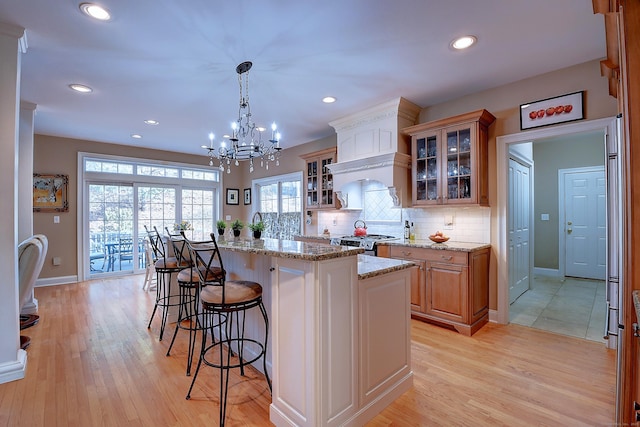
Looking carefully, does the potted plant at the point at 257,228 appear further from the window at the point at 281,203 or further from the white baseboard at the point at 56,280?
the white baseboard at the point at 56,280

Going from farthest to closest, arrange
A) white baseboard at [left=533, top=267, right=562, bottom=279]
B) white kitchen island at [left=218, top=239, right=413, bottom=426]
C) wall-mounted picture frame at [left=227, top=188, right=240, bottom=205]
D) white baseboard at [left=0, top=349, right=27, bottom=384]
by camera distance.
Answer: wall-mounted picture frame at [left=227, top=188, right=240, bottom=205], white baseboard at [left=533, top=267, right=562, bottom=279], white baseboard at [left=0, top=349, right=27, bottom=384], white kitchen island at [left=218, top=239, right=413, bottom=426]

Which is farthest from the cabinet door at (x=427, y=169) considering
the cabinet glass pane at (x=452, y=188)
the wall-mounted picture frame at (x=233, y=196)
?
the wall-mounted picture frame at (x=233, y=196)

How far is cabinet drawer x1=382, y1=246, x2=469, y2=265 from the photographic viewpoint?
314cm

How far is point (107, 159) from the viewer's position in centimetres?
592

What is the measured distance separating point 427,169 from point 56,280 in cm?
657

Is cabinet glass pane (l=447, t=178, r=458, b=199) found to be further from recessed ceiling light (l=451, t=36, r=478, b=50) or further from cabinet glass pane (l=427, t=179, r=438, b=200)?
recessed ceiling light (l=451, t=36, r=478, b=50)

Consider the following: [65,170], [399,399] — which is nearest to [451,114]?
[399,399]

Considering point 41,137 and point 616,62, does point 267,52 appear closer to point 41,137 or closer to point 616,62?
point 616,62

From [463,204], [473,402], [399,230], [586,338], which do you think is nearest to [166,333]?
[473,402]

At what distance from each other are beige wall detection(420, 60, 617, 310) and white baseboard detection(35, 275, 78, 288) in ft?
22.3

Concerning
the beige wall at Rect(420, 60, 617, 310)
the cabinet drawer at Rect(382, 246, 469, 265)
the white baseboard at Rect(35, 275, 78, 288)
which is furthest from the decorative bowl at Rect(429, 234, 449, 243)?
the white baseboard at Rect(35, 275, 78, 288)

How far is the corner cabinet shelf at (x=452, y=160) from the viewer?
3324 mm

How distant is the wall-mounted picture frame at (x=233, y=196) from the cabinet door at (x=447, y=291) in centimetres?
548

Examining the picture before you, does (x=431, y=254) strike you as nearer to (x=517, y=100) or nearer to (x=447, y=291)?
(x=447, y=291)
